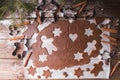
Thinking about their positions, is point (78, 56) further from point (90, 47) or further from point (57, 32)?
point (57, 32)

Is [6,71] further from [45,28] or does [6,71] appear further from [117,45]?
[117,45]

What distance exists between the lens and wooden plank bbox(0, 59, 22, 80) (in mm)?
2105

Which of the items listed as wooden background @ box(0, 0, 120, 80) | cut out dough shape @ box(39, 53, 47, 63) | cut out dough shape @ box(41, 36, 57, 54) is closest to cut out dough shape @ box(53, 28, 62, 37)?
cut out dough shape @ box(41, 36, 57, 54)

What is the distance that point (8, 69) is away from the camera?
83.2 inches

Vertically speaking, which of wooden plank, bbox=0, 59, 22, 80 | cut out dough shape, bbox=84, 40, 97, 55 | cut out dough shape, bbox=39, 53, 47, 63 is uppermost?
cut out dough shape, bbox=84, 40, 97, 55

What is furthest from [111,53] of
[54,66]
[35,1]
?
[35,1]

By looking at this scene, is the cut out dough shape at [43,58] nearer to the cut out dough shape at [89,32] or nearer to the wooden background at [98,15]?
the wooden background at [98,15]

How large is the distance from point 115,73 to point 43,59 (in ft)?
1.62

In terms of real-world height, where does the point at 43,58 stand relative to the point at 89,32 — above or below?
below

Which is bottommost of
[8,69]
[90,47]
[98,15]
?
[8,69]

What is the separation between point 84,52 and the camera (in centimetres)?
204

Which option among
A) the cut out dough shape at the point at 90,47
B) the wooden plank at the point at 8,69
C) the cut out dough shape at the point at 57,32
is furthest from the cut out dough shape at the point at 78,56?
the wooden plank at the point at 8,69

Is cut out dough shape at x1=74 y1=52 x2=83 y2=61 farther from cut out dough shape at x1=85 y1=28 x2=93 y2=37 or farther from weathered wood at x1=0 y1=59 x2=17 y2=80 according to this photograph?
weathered wood at x1=0 y1=59 x2=17 y2=80

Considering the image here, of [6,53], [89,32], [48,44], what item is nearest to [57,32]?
[48,44]
